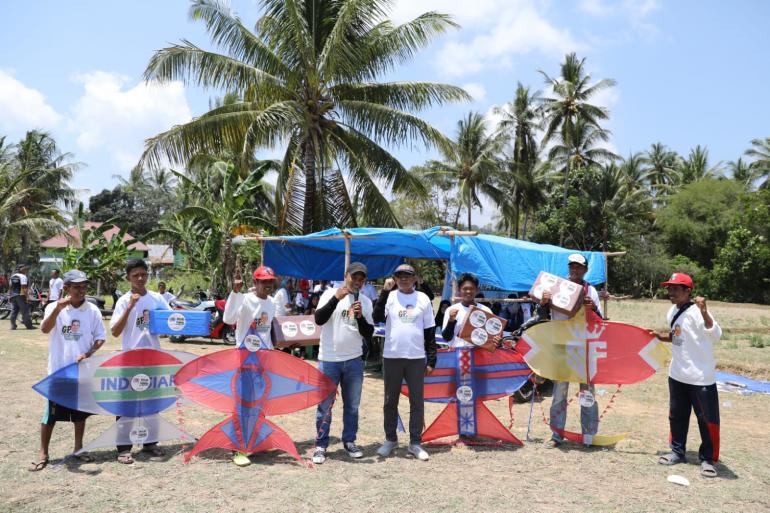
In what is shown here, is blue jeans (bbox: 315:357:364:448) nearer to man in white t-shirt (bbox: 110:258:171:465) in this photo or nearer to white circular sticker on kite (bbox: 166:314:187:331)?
man in white t-shirt (bbox: 110:258:171:465)

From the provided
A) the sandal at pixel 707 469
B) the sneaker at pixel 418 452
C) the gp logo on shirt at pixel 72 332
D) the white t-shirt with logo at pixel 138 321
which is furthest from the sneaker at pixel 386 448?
the gp logo on shirt at pixel 72 332

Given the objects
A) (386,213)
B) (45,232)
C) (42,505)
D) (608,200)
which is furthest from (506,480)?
(608,200)

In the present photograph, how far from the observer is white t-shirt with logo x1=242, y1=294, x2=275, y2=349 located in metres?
5.24

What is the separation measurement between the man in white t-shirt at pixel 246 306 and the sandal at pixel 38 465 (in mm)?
1792

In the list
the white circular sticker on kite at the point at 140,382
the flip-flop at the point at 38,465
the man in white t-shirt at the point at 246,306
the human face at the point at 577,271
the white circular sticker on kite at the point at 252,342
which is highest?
the human face at the point at 577,271

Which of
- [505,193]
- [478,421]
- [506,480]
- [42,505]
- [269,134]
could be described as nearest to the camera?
[42,505]

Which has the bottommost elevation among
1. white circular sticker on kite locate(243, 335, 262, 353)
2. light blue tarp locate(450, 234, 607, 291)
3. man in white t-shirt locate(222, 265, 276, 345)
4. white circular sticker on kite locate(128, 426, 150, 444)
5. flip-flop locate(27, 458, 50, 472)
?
flip-flop locate(27, 458, 50, 472)

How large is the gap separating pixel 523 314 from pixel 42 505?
8825 millimetres

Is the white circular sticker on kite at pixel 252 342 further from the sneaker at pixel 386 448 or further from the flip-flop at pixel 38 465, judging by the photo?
the flip-flop at pixel 38 465

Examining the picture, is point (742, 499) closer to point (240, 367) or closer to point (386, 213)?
point (240, 367)

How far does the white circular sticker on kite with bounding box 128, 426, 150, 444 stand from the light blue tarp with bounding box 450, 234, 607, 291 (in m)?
4.90

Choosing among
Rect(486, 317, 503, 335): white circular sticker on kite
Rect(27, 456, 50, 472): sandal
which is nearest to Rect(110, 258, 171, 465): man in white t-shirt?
Rect(27, 456, 50, 472): sandal

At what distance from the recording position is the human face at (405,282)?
17.6ft

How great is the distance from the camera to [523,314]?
11.3 m
